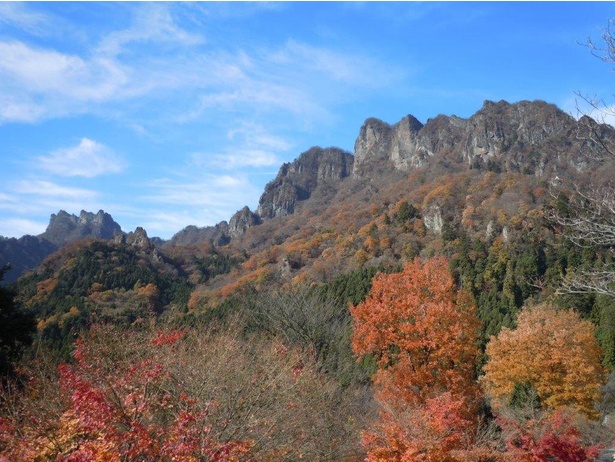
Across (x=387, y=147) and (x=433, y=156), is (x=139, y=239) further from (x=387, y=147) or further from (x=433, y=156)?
(x=387, y=147)

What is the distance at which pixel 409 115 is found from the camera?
174375 mm

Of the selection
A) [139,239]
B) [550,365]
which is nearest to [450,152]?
[139,239]

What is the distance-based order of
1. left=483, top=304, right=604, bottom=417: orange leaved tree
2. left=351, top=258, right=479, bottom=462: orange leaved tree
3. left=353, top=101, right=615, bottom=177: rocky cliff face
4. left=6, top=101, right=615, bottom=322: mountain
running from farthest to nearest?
left=353, top=101, right=615, bottom=177: rocky cliff face
left=6, top=101, right=615, bottom=322: mountain
left=483, top=304, right=604, bottom=417: orange leaved tree
left=351, top=258, right=479, bottom=462: orange leaved tree

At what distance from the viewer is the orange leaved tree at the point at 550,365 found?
69.7 feet

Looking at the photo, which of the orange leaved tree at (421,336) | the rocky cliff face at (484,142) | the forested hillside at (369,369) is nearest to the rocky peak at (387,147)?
the rocky cliff face at (484,142)

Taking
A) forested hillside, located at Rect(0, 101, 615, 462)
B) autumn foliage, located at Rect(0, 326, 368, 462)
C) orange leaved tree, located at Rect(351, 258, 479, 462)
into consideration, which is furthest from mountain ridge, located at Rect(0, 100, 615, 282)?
autumn foliage, located at Rect(0, 326, 368, 462)

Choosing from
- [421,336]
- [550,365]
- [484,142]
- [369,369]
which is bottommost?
[369,369]

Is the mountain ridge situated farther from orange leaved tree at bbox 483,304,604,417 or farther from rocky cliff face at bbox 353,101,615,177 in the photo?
orange leaved tree at bbox 483,304,604,417

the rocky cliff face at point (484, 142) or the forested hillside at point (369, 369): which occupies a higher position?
the rocky cliff face at point (484, 142)

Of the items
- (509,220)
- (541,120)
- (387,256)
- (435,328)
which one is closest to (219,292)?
(387,256)

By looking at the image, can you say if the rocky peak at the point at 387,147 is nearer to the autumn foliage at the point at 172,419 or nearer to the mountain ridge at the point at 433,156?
the mountain ridge at the point at 433,156

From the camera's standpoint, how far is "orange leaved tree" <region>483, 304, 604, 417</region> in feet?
69.7

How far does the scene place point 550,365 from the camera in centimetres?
2230

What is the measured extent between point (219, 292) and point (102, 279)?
25885 mm
